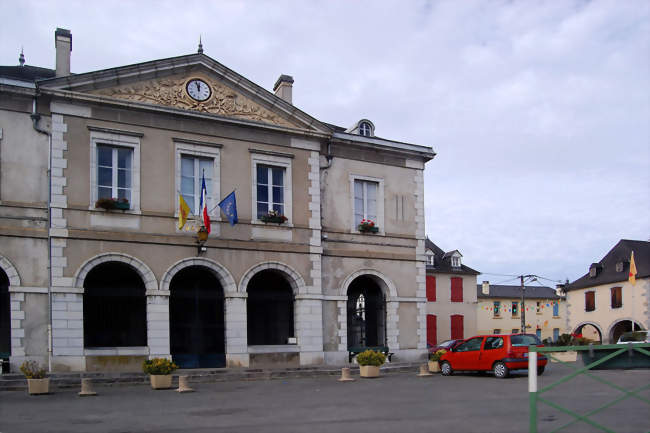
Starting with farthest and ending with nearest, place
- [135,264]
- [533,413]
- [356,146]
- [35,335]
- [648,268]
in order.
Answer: [648,268] < [356,146] < [135,264] < [35,335] < [533,413]

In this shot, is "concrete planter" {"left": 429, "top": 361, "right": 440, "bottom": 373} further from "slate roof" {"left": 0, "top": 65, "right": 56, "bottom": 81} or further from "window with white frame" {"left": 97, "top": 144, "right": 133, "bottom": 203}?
"slate roof" {"left": 0, "top": 65, "right": 56, "bottom": 81}

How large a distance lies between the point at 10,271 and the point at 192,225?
503 centimetres

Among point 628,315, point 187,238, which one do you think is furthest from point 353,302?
point 628,315

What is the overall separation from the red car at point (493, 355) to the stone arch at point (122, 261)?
9096 millimetres

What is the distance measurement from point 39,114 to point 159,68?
3610mm

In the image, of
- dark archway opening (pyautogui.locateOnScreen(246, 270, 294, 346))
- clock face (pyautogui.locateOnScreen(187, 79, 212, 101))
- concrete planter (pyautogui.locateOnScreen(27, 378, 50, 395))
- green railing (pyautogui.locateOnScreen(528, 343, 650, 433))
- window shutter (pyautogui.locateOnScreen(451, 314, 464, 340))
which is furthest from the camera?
window shutter (pyautogui.locateOnScreen(451, 314, 464, 340))

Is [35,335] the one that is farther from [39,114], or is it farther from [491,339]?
[491,339]

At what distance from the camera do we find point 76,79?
18.3m

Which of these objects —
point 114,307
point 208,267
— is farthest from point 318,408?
point 114,307

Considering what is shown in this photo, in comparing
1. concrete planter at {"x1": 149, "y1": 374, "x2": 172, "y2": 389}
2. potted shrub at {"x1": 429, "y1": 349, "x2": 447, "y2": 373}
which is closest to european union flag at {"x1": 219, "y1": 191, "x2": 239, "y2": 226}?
concrete planter at {"x1": 149, "y1": 374, "x2": 172, "y2": 389}

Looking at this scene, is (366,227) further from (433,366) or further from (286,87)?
(286,87)

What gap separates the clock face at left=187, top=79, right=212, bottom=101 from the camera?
795 inches

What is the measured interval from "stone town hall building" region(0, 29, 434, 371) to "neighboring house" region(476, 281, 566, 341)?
3741cm

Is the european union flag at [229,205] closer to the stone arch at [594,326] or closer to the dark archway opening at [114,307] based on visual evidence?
the dark archway opening at [114,307]
